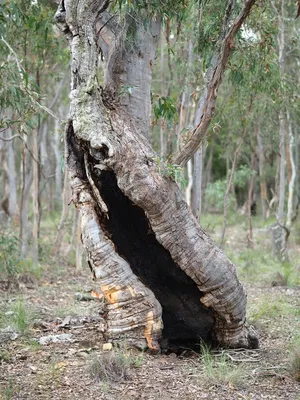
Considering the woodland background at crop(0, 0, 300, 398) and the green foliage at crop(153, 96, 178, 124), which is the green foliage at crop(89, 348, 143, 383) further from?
the green foliage at crop(153, 96, 178, 124)

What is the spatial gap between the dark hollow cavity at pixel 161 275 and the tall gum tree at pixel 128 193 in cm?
2

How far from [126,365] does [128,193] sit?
1607mm

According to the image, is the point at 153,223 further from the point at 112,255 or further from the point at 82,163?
the point at 82,163

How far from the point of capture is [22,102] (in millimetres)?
8016

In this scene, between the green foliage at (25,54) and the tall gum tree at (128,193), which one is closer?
the tall gum tree at (128,193)

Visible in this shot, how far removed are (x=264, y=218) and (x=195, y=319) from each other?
56.8 ft

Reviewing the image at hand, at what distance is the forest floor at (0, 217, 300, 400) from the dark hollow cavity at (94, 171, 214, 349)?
30 cm

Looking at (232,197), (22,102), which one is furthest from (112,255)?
(232,197)

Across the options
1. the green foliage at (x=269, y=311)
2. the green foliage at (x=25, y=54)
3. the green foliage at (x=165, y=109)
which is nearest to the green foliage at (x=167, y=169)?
the green foliage at (x=165, y=109)

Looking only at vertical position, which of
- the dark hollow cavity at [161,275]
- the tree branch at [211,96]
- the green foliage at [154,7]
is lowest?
the dark hollow cavity at [161,275]

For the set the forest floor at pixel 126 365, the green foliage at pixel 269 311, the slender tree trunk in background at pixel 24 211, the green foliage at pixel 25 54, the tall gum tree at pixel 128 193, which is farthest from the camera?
the slender tree trunk in background at pixel 24 211

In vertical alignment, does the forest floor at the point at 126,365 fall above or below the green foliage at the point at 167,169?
below

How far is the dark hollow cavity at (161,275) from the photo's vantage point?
6.67 meters

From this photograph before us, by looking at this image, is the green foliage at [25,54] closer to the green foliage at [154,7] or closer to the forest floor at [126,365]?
the green foliage at [154,7]
